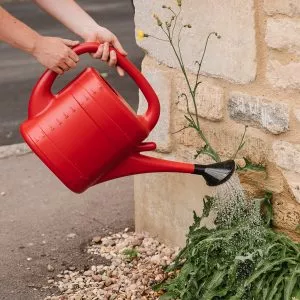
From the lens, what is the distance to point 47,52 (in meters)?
2.57

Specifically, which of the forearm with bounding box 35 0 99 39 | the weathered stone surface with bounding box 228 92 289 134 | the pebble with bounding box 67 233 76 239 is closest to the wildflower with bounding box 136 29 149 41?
the forearm with bounding box 35 0 99 39

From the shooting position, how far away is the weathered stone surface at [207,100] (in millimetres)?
3057

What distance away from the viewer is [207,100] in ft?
10.2

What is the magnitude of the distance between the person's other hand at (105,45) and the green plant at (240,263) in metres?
0.68

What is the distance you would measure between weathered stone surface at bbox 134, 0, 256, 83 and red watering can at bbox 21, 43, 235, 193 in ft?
1.54

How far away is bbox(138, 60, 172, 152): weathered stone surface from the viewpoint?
329cm

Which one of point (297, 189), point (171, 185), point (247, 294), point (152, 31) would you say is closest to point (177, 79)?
point (152, 31)

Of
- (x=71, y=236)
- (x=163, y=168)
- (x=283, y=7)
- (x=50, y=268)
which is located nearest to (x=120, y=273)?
(x=50, y=268)

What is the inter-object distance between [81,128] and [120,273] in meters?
1.03

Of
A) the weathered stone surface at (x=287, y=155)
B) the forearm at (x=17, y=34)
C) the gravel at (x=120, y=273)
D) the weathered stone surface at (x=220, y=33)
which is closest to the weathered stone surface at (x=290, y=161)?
the weathered stone surface at (x=287, y=155)

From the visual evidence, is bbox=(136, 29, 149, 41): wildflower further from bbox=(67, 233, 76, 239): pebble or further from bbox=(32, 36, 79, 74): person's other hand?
bbox=(67, 233, 76, 239): pebble

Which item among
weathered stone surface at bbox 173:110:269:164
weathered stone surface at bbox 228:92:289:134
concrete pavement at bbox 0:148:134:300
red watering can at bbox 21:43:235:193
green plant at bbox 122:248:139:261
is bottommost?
concrete pavement at bbox 0:148:134:300

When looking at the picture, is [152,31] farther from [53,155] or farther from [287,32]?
[53,155]

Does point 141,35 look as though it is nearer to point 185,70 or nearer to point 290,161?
point 185,70
